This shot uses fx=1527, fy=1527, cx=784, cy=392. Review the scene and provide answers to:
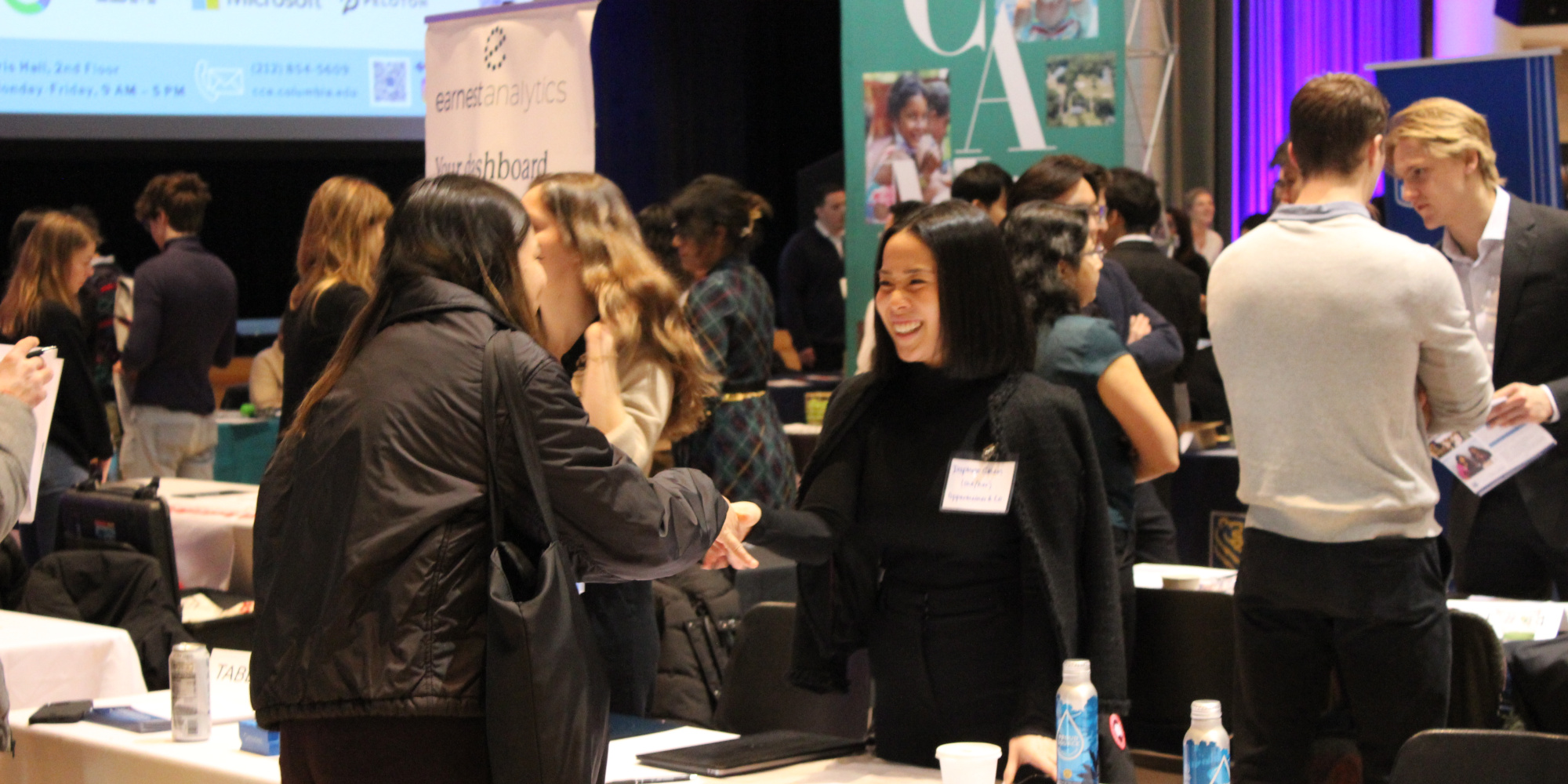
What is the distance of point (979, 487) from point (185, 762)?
130 cm

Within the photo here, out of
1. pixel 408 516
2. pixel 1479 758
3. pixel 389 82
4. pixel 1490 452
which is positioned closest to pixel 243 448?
pixel 389 82

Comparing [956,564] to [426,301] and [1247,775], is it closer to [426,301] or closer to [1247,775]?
[1247,775]

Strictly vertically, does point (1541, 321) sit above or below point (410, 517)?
above

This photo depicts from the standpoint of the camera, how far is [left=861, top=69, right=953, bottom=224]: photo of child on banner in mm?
6250

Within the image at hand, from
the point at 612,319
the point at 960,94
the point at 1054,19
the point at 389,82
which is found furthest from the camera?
the point at 389,82

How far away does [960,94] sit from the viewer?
6.19 metres

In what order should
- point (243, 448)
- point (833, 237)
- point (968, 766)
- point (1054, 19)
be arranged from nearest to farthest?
point (968, 766) < point (1054, 19) < point (243, 448) < point (833, 237)

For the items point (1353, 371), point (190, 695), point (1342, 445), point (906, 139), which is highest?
point (906, 139)

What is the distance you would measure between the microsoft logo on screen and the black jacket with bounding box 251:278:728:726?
5.80m

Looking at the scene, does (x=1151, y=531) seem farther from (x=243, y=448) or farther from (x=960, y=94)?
(x=243, y=448)

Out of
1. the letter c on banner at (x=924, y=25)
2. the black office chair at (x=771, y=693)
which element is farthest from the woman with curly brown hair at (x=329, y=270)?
the letter c on banner at (x=924, y=25)

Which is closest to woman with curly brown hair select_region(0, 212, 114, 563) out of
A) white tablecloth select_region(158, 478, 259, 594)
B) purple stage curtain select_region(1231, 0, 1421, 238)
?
white tablecloth select_region(158, 478, 259, 594)

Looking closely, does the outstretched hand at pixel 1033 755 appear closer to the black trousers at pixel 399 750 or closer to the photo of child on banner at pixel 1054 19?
the black trousers at pixel 399 750

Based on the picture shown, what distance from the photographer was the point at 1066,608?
2.29 metres
